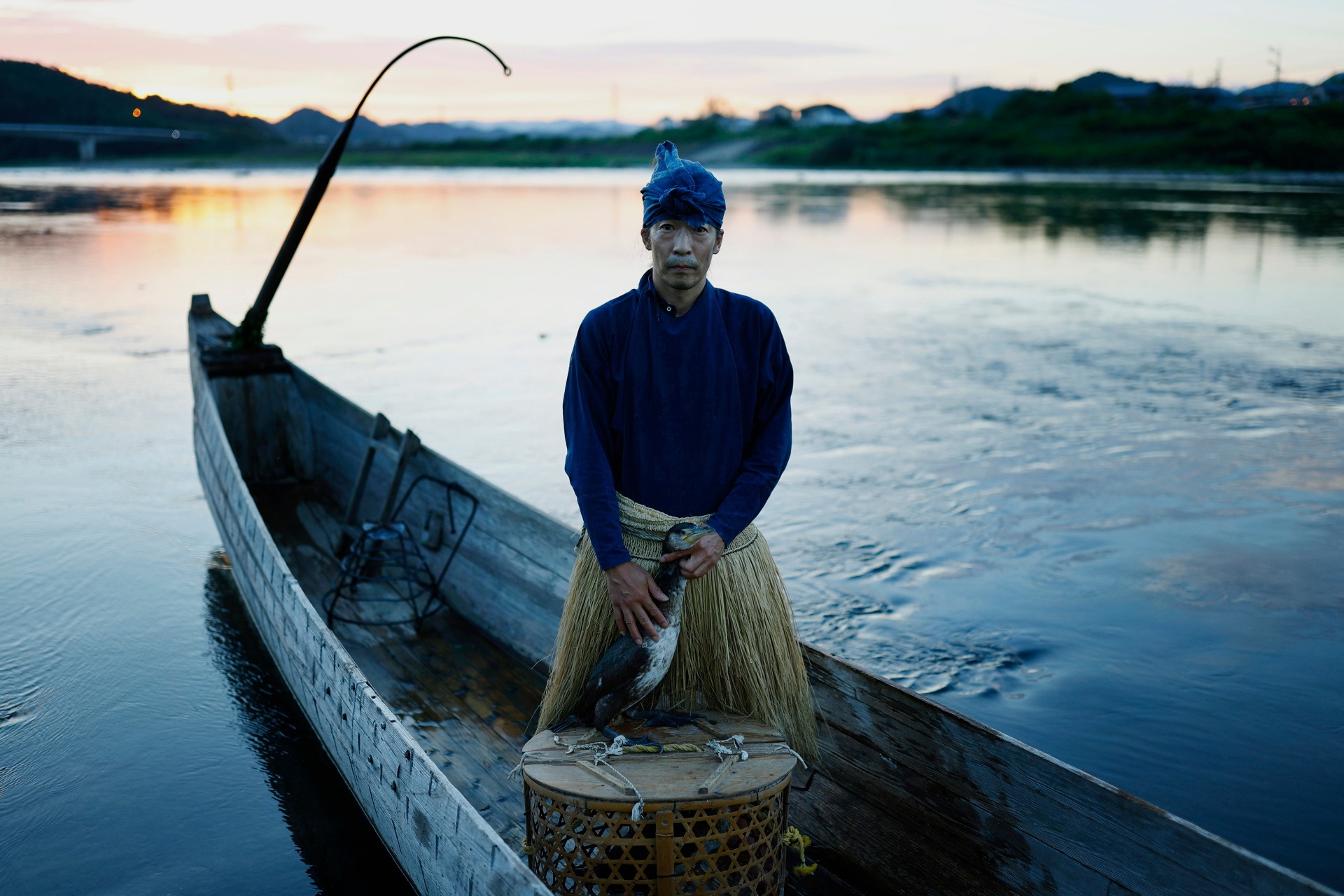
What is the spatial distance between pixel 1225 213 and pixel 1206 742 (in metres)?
24.3

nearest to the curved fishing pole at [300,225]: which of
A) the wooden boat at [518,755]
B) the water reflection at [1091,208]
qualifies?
the wooden boat at [518,755]

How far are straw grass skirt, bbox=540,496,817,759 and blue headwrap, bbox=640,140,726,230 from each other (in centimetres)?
63

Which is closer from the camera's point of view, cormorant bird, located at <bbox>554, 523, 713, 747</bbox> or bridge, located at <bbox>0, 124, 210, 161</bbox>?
cormorant bird, located at <bbox>554, 523, 713, 747</bbox>

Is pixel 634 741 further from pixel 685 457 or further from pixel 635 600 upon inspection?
pixel 685 457

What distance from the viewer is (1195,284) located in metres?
14.9

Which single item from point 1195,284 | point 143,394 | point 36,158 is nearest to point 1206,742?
point 143,394

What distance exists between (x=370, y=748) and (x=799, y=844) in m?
1.20

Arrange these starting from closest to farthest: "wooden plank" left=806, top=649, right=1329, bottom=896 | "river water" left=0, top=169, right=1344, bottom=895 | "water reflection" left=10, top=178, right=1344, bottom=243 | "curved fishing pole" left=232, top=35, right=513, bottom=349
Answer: "wooden plank" left=806, top=649, right=1329, bottom=896
"river water" left=0, top=169, right=1344, bottom=895
"curved fishing pole" left=232, top=35, right=513, bottom=349
"water reflection" left=10, top=178, right=1344, bottom=243

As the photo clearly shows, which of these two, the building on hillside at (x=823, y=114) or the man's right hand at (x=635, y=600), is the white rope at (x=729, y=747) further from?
the building on hillside at (x=823, y=114)

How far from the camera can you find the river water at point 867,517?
3906 millimetres

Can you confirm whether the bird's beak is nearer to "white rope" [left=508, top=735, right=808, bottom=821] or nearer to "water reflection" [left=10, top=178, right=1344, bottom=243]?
"white rope" [left=508, top=735, right=808, bottom=821]

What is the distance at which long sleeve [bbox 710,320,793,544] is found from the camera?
7.73 feet

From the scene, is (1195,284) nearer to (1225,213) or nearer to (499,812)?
(1225,213)

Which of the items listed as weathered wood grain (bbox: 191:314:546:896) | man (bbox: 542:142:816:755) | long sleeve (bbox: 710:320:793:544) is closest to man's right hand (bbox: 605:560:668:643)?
man (bbox: 542:142:816:755)
